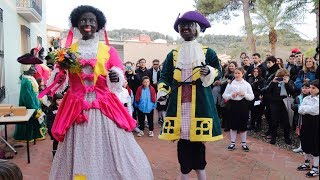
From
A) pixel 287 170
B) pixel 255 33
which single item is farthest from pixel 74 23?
pixel 255 33

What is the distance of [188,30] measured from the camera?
3.51 m

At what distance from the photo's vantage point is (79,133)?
332cm

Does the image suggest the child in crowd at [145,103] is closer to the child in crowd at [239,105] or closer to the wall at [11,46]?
the child in crowd at [239,105]

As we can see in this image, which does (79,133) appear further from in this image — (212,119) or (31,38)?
(31,38)

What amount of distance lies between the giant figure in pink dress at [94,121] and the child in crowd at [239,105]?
3.01 metres

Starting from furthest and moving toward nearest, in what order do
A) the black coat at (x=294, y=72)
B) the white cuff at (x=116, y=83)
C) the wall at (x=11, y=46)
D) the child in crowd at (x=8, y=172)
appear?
the wall at (x=11, y=46)
the black coat at (x=294, y=72)
the white cuff at (x=116, y=83)
the child in crowd at (x=8, y=172)

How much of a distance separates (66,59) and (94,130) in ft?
2.26

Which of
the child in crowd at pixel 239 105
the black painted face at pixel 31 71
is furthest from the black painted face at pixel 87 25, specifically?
the black painted face at pixel 31 71

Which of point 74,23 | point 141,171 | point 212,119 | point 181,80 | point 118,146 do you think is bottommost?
point 141,171

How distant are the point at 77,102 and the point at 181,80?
1.01 meters

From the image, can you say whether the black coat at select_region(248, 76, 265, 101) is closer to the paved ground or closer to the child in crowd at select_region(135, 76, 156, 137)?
the paved ground

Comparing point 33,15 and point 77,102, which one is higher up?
point 33,15

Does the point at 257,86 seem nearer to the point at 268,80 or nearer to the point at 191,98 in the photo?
the point at 268,80

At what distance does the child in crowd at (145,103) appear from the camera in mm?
7551
